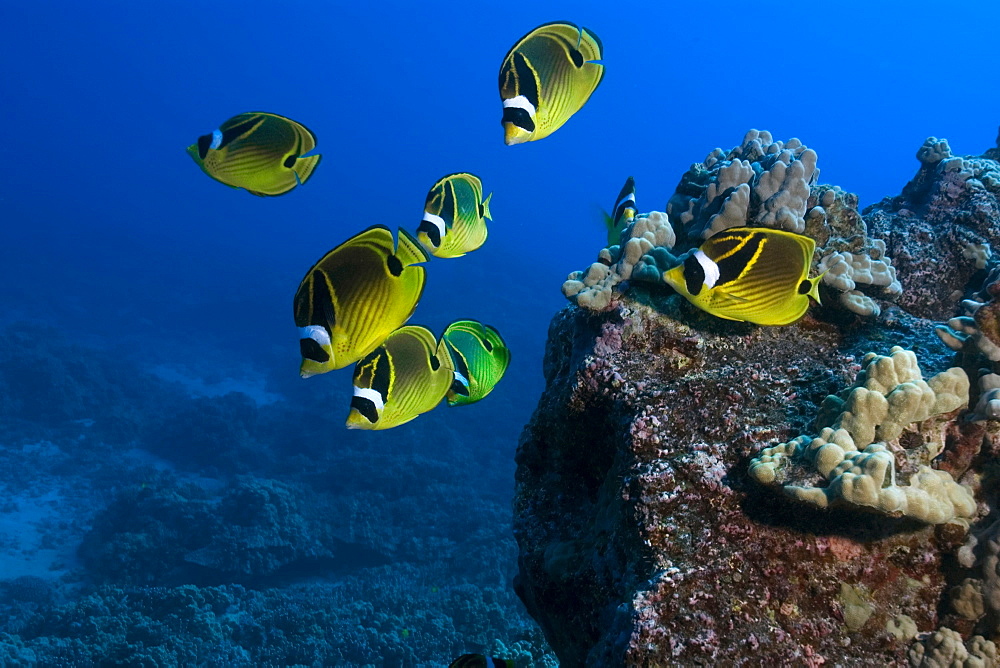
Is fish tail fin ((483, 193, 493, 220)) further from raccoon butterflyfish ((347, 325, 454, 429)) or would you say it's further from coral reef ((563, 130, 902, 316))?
raccoon butterflyfish ((347, 325, 454, 429))

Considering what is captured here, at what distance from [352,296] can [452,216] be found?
1276 mm

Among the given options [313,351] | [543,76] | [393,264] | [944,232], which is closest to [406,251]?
[393,264]

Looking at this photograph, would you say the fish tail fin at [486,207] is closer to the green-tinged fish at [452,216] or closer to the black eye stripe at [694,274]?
the green-tinged fish at [452,216]

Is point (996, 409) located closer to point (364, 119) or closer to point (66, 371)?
point (66, 371)

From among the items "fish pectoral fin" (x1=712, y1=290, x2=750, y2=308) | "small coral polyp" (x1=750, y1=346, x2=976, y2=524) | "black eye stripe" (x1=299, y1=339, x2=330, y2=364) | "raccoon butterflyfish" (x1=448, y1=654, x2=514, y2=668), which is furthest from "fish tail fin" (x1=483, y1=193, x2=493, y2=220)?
"raccoon butterflyfish" (x1=448, y1=654, x2=514, y2=668)

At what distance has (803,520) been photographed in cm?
208

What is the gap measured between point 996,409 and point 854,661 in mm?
1039

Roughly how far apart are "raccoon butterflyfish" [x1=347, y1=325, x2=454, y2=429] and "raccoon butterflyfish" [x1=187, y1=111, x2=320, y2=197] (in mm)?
1068

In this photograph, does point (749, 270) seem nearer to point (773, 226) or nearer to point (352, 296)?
point (773, 226)

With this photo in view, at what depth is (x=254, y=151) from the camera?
2.45 m

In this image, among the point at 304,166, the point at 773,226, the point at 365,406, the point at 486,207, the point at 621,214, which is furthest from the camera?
the point at 621,214

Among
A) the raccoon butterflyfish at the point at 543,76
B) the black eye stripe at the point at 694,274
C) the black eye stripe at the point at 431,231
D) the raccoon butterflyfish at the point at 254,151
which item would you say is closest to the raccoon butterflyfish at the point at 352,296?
the raccoon butterflyfish at the point at 543,76

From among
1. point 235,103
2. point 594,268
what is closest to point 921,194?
point 594,268

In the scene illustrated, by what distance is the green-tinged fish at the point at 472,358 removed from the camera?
2367mm
